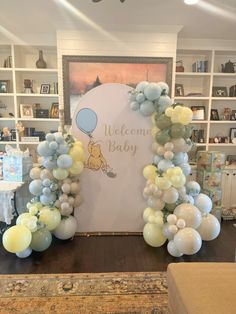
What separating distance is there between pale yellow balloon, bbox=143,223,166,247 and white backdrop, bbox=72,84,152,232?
33 centimetres

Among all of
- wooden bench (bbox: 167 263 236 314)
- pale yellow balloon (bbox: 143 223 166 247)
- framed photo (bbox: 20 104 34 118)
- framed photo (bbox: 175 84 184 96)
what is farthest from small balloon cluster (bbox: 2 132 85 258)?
framed photo (bbox: 175 84 184 96)

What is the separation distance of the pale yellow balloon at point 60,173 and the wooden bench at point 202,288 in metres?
1.52

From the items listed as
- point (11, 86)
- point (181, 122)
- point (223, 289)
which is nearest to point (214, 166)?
point (181, 122)

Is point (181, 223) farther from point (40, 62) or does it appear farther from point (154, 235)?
point (40, 62)

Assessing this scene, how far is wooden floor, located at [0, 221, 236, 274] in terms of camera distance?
242cm

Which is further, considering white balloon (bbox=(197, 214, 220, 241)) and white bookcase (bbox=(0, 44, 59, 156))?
white bookcase (bbox=(0, 44, 59, 156))

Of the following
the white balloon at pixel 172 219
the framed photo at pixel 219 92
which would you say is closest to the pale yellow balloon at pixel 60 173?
the white balloon at pixel 172 219

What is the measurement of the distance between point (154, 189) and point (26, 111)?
2.60 metres

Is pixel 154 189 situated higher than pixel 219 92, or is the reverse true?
pixel 219 92

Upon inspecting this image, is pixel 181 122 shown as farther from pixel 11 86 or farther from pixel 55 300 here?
pixel 11 86

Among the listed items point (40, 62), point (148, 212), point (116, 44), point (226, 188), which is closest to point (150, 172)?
point (148, 212)

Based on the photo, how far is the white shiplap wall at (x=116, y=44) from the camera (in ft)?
12.0

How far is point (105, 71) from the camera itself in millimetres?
3814

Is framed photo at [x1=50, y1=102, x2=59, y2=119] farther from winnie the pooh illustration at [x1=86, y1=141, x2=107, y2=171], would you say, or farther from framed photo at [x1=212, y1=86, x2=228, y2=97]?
framed photo at [x1=212, y1=86, x2=228, y2=97]
